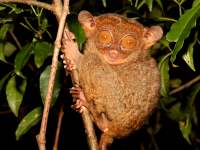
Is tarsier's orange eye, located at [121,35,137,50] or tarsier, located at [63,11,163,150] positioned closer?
tarsier, located at [63,11,163,150]

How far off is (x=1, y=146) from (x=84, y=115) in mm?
5276

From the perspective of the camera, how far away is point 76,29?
12.0ft

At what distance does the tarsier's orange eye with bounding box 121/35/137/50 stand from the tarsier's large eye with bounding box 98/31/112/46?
11cm

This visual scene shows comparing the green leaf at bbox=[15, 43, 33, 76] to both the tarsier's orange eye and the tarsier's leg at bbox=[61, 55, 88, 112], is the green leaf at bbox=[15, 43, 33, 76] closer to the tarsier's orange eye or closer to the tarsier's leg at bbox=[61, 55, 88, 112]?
the tarsier's leg at bbox=[61, 55, 88, 112]

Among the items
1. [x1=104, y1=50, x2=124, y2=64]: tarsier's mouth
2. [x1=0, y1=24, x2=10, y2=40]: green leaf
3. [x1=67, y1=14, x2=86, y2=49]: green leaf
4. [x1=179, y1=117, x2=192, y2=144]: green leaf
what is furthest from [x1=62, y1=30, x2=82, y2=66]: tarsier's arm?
[x1=179, y1=117, x2=192, y2=144]: green leaf

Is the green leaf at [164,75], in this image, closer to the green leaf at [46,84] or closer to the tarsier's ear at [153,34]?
the tarsier's ear at [153,34]

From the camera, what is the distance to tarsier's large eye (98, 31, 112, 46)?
14.1 feet

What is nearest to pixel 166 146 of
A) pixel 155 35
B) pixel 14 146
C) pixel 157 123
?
pixel 157 123

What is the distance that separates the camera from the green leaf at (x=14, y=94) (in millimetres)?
4467

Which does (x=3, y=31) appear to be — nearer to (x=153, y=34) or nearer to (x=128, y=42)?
(x=128, y=42)

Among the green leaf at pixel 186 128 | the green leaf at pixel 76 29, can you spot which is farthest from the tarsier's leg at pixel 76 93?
the green leaf at pixel 186 128

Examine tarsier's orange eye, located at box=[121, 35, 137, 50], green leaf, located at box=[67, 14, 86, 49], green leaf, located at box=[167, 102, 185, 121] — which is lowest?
green leaf, located at box=[167, 102, 185, 121]

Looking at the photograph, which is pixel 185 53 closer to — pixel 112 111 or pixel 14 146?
pixel 112 111

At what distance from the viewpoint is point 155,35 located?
446 cm
